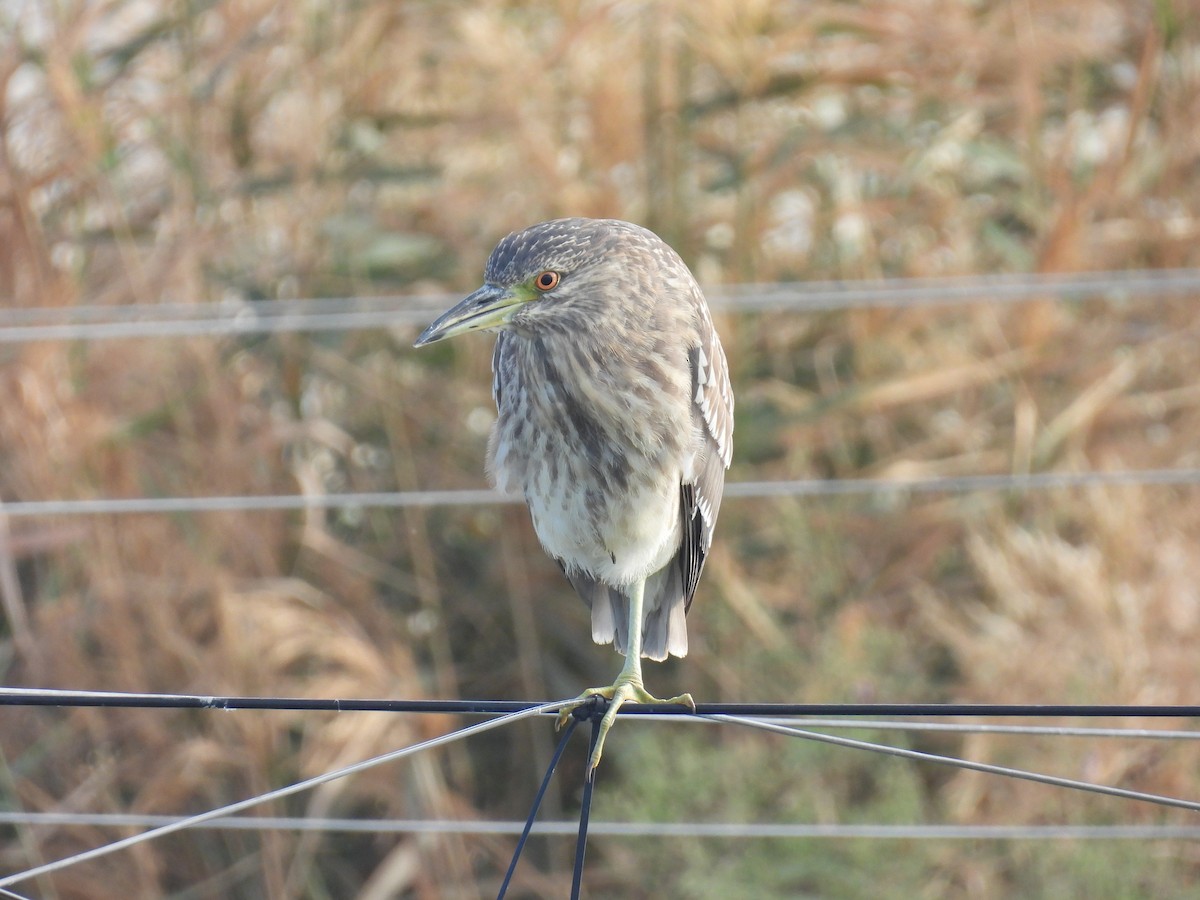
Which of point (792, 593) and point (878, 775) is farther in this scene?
point (792, 593)

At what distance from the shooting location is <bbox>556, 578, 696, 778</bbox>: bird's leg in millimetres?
2395

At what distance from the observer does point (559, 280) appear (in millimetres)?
2641

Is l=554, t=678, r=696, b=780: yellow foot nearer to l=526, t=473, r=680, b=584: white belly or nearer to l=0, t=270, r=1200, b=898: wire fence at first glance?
l=0, t=270, r=1200, b=898: wire fence

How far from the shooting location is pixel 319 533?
4477 mm

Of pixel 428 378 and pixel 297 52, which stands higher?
pixel 297 52

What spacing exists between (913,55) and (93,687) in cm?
312

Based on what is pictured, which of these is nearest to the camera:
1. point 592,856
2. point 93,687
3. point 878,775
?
point 878,775

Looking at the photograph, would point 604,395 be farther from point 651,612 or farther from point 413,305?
point 413,305

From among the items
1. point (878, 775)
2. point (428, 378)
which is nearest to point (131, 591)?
point (428, 378)

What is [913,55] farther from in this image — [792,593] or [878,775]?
[878,775]

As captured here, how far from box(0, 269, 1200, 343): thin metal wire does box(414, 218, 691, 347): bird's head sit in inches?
40.2

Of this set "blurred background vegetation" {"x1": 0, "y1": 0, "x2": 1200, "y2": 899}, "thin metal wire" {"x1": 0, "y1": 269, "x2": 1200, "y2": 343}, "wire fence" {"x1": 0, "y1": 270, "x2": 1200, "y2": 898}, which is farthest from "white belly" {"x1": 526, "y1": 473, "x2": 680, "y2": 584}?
"blurred background vegetation" {"x1": 0, "y1": 0, "x2": 1200, "y2": 899}

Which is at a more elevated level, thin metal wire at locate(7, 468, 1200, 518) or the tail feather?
thin metal wire at locate(7, 468, 1200, 518)

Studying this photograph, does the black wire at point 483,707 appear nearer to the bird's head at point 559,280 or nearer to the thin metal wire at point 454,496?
the bird's head at point 559,280
